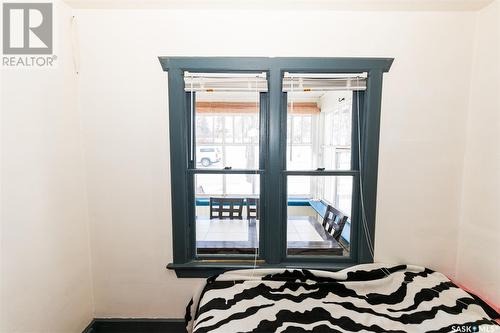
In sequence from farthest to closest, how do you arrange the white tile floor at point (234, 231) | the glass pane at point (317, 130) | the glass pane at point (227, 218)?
the glass pane at point (317, 130) < the white tile floor at point (234, 231) < the glass pane at point (227, 218)

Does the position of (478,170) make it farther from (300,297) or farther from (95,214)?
(95,214)

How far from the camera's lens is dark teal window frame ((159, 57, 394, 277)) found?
1.50m

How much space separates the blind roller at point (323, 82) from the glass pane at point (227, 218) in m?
0.68

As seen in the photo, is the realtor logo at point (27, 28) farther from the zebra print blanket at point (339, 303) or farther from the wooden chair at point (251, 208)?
the wooden chair at point (251, 208)

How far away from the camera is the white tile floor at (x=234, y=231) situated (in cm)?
192

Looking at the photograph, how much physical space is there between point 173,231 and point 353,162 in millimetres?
1341

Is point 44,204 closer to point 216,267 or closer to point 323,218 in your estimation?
point 216,267

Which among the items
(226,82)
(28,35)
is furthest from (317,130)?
(28,35)

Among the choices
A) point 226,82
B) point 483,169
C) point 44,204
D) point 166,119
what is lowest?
point 44,204

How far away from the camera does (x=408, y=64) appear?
150 cm

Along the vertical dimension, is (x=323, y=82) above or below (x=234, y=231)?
above

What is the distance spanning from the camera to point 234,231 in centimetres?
204

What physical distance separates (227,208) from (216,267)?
0.75 meters

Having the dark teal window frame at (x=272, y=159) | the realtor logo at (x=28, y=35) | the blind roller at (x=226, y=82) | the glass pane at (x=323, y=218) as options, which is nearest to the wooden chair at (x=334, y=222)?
the glass pane at (x=323, y=218)
